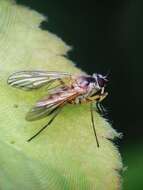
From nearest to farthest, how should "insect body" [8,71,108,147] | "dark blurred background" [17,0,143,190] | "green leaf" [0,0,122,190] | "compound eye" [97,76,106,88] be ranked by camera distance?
"green leaf" [0,0,122,190] → "insect body" [8,71,108,147] → "compound eye" [97,76,106,88] → "dark blurred background" [17,0,143,190]

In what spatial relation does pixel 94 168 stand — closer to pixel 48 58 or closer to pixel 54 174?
pixel 54 174

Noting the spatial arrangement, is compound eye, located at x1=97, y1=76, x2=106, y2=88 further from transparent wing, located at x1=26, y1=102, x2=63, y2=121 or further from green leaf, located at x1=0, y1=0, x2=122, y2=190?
green leaf, located at x1=0, y1=0, x2=122, y2=190

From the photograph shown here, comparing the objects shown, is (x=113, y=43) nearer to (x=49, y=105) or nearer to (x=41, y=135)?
(x=49, y=105)

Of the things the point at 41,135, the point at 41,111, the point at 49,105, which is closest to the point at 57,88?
the point at 49,105

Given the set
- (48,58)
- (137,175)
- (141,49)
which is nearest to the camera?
(48,58)

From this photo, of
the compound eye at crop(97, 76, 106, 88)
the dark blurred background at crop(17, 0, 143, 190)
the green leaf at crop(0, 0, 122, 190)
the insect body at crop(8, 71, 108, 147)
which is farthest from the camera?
the dark blurred background at crop(17, 0, 143, 190)

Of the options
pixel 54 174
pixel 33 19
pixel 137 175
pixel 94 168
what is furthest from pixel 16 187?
pixel 137 175

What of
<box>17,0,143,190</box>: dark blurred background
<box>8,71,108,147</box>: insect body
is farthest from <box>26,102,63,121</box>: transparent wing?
<box>17,0,143,190</box>: dark blurred background
